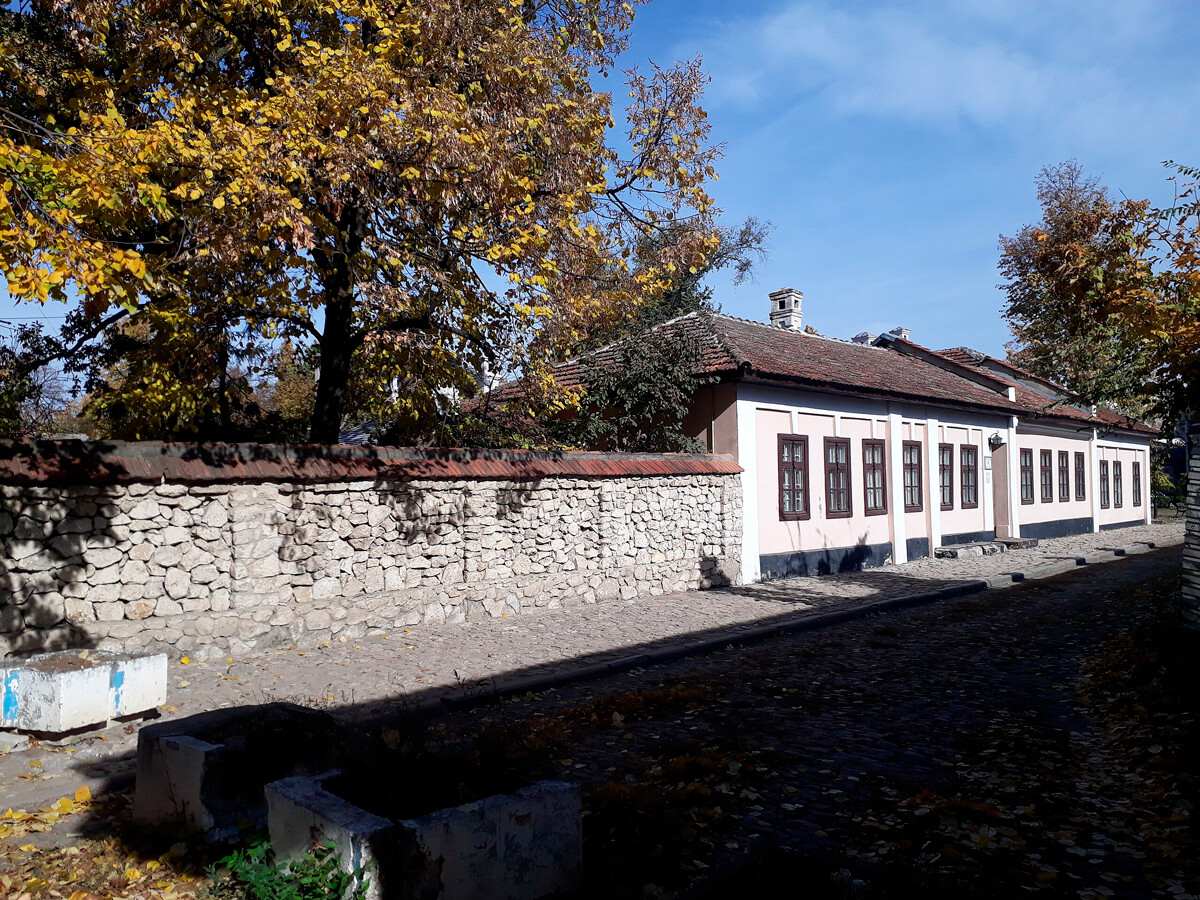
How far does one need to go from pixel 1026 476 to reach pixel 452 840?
25.9 m

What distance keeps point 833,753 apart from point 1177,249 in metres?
8.23

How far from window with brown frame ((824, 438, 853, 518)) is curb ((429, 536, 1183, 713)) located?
9.96 feet

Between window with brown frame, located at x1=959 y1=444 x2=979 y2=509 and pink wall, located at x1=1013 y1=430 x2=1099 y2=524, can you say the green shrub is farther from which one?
pink wall, located at x1=1013 y1=430 x2=1099 y2=524

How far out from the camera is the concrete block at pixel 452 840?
3.08m

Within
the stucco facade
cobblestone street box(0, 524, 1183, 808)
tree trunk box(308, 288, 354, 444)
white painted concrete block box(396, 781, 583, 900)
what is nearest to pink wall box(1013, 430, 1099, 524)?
the stucco facade

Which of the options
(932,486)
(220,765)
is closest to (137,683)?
(220,765)

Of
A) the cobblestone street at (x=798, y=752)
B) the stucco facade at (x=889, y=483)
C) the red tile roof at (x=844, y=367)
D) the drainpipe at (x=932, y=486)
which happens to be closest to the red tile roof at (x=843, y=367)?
the red tile roof at (x=844, y=367)

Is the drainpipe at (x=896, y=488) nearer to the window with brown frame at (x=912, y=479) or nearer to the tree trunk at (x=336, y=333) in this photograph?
the window with brown frame at (x=912, y=479)

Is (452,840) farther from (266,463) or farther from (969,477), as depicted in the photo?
(969,477)

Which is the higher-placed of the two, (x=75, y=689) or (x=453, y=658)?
(x=75, y=689)

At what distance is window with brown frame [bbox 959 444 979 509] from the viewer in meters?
22.2

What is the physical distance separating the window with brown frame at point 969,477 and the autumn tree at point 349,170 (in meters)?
12.6

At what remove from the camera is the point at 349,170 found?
8.84 m

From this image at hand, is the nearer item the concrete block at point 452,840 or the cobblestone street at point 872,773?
the concrete block at point 452,840
